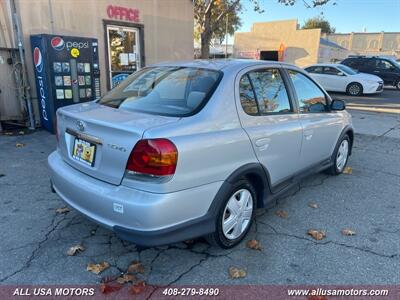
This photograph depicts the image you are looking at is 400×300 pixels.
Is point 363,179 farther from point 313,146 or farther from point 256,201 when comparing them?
point 256,201

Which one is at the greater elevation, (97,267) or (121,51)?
(121,51)

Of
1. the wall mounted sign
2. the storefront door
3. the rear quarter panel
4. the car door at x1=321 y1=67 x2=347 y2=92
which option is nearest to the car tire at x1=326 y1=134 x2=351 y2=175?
the rear quarter panel

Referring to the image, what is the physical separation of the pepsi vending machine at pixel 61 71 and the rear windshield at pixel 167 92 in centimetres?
387

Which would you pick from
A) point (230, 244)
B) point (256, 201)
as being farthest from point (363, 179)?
point (230, 244)

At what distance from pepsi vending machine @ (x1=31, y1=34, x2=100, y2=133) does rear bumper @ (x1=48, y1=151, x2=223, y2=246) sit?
4.63 m

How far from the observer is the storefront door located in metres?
8.52

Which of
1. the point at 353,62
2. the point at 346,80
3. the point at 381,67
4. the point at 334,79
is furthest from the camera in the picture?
the point at 353,62

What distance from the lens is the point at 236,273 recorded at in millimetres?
2596

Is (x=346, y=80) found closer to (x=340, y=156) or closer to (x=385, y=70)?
(x=385, y=70)

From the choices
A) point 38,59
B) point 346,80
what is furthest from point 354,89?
point 38,59

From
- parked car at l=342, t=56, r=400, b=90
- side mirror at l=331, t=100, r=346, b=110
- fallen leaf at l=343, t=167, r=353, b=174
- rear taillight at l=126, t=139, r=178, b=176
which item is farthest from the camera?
parked car at l=342, t=56, r=400, b=90

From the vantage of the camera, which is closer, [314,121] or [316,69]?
[314,121]

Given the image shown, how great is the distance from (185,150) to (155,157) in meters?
0.22

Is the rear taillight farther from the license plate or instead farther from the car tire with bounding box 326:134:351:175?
the car tire with bounding box 326:134:351:175
